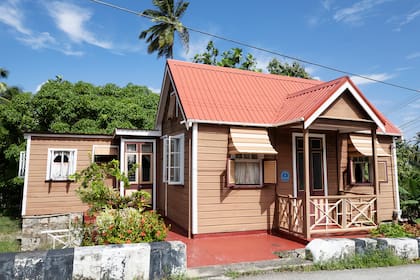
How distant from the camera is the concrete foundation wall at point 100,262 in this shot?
12.5 feet

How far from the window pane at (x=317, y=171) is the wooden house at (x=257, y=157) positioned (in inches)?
1.3

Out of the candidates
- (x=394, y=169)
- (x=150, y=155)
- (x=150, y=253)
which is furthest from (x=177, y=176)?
(x=394, y=169)

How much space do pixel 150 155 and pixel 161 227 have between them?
20.7ft

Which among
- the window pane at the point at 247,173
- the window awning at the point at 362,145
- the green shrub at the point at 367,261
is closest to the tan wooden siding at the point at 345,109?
the window awning at the point at 362,145

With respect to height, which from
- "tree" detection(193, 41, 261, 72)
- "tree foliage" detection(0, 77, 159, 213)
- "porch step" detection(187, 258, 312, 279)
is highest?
"tree" detection(193, 41, 261, 72)

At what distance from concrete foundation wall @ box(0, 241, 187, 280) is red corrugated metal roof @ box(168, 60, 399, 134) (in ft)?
13.2

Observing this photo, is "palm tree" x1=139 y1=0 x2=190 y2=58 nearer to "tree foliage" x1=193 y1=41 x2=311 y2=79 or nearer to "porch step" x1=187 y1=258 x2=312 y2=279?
"tree foliage" x1=193 y1=41 x2=311 y2=79

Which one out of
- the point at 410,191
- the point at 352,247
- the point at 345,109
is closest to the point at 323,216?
the point at 352,247

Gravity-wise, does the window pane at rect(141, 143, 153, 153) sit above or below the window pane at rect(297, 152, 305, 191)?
above

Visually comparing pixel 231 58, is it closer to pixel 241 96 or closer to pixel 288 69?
pixel 288 69

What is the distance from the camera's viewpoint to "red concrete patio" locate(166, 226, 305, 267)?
19.2 ft

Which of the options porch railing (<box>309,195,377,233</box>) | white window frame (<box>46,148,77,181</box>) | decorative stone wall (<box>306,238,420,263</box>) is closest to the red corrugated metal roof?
porch railing (<box>309,195,377,233</box>)

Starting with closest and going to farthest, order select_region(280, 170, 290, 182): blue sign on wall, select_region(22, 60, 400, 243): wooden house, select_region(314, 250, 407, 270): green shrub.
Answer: select_region(314, 250, 407, 270): green shrub
select_region(22, 60, 400, 243): wooden house
select_region(280, 170, 290, 182): blue sign on wall

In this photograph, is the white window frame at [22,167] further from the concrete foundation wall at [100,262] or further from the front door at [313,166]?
the front door at [313,166]
